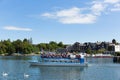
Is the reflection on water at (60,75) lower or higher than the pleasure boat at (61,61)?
lower

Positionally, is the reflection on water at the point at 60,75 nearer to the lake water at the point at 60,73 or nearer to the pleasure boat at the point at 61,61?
the lake water at the point at 60,73

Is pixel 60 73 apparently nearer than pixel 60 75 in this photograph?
No

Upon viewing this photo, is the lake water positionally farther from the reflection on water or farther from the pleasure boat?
the pleasure boat

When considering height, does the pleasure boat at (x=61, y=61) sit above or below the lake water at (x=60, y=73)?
above

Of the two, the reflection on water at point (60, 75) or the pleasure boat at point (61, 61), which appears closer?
the reflection on water at point (60, 75)

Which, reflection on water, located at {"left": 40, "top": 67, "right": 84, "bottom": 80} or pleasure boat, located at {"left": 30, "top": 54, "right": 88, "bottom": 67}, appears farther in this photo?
pleasure boat, located at {"left": 30, "top": 54, "right": 88, "bottom": 67}

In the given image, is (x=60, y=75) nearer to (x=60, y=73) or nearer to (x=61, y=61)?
(x=60, y=73)

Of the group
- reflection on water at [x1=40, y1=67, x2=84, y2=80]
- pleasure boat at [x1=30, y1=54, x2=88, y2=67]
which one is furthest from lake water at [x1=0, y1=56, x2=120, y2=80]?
pleasure boat at [x1=30, y1=54, x2=88, y2=67]

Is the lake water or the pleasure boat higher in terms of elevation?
the pleasure boat

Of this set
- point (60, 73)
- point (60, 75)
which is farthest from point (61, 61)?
point (60, 75)

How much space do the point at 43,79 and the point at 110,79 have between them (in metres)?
12.8

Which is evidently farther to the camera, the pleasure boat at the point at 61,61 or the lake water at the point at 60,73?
the pleasure boat at the point at 61,61

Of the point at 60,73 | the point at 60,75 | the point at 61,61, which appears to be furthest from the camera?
the point at 61,61

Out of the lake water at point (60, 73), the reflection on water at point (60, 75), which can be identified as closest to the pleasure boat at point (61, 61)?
the lake water at point (60, 73)
